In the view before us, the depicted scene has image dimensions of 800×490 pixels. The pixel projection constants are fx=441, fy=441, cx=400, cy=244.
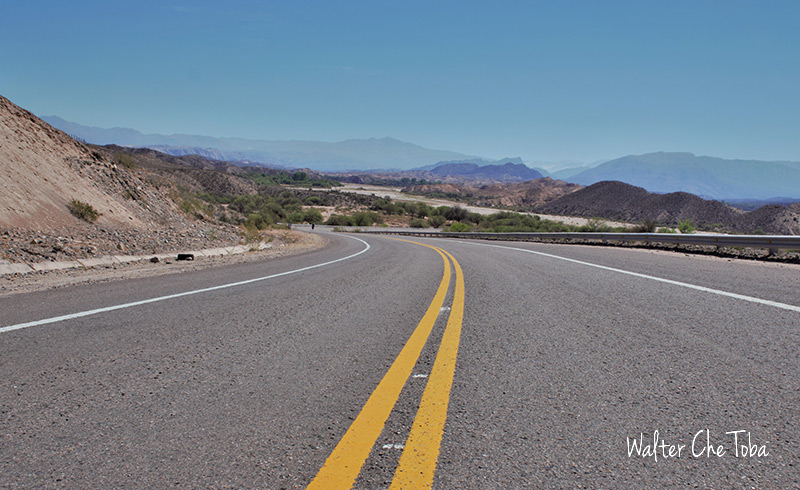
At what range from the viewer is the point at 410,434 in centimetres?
229

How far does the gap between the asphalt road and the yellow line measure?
0.06ft

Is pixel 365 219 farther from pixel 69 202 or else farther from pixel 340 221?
pixel 69 202

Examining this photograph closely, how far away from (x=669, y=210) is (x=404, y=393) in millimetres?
77845

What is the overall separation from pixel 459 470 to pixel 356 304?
386 centimetres

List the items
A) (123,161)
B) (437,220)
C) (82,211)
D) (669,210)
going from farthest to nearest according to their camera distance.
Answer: (437,220) → (669,210) → (123,161) → (82,211)

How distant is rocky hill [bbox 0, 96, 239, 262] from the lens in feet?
33.0

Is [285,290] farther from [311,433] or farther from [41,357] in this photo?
[311,433]

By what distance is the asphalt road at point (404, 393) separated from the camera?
78.9 inches

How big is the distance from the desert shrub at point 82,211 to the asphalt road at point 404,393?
7507mm

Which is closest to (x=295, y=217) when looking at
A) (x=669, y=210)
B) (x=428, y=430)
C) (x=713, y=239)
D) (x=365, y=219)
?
(x=365, y=219)

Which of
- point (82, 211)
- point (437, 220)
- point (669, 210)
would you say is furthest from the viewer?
point (437, 220)

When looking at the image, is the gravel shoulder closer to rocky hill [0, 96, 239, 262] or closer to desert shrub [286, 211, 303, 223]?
rocky hill [0, 96, 239, 262]

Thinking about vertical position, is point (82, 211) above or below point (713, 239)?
below

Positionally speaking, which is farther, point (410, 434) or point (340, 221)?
point (340, 221)
